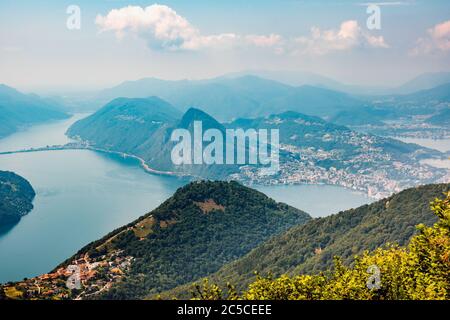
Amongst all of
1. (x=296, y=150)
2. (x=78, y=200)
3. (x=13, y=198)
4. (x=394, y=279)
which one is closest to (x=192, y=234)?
(x=394, y=279)

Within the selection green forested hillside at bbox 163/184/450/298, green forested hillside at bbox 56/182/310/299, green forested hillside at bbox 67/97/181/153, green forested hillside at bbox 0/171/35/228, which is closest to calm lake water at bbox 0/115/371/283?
green forested hillside at bbox 0/171/35/228

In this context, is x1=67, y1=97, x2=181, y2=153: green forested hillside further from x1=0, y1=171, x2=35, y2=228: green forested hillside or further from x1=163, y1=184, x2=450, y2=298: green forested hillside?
x1=163, y1=184, x2=450, y2=298: green forested hillside

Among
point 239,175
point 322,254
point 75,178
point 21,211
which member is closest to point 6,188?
point 21,211

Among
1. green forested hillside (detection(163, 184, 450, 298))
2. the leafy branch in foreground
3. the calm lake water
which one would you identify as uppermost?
the leafy branch in foreground

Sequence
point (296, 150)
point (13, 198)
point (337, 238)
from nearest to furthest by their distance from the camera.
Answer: point (337, 238) < point (13, 198) < point (296, 150)

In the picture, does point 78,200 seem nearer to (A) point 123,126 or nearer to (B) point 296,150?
(B) point 296,150
